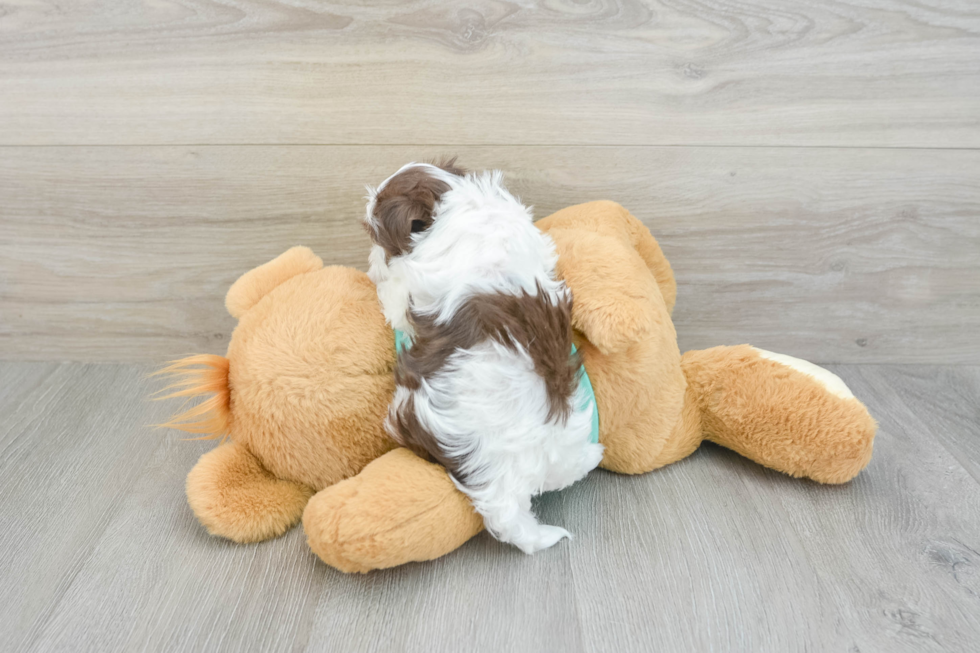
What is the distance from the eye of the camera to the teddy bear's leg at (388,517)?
527 mm

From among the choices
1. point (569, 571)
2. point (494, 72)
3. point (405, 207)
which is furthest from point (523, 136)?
point (569, 571)

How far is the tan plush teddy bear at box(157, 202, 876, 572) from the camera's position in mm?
552

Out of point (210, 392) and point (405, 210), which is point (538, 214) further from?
point (210, 392)

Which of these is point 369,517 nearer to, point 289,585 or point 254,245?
point 289,585

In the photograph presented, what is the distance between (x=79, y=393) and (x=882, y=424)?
107 centimetres

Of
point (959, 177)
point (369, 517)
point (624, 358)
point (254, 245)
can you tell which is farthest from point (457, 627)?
point (959, 177)

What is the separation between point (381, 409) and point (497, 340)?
5.8 inches

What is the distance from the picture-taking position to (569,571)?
587 millimetres

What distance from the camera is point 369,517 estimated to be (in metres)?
0.53

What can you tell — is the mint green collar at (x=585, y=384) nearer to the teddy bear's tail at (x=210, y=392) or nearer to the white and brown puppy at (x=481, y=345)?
the white and brown puppy at (x=481, y=345)

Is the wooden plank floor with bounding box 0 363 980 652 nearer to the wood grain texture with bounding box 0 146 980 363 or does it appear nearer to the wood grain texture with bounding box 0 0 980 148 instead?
the wood grain texture with bounding box 0 146 980 363

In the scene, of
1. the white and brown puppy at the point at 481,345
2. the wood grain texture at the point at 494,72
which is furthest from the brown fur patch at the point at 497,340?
the wood grain texture at the point at 494,72

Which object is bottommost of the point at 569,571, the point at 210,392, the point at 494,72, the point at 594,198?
the point at 569,571

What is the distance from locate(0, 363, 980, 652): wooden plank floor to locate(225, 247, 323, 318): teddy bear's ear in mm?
212
